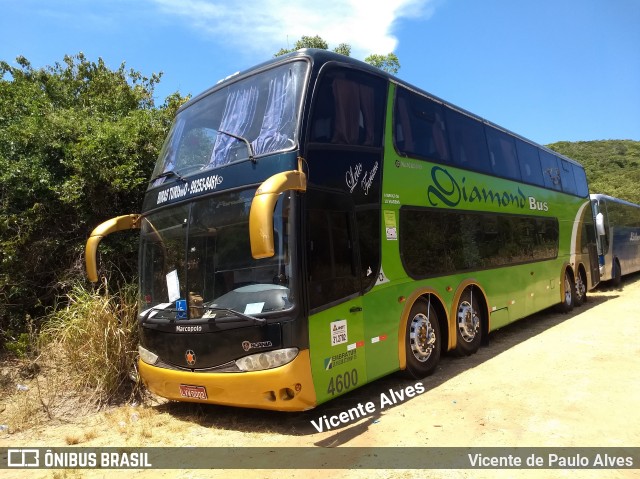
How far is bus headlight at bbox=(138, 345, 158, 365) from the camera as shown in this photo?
557cm

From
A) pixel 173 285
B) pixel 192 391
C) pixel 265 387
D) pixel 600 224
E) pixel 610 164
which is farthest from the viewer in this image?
pixel 610 164

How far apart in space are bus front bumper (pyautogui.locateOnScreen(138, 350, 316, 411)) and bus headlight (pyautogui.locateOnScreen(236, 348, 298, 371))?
4 centimetres

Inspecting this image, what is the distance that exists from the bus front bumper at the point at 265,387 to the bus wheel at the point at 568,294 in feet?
32.1

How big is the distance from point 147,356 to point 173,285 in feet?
3.14

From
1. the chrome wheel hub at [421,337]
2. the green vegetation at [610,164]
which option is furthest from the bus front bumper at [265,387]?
the green vegetation at [610,164]

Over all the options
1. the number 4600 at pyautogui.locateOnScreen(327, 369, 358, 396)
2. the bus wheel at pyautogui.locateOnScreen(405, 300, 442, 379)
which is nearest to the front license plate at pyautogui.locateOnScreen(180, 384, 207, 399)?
the number 4600 at pyautogui.locateOnScreen(327, 369, 358, 396)

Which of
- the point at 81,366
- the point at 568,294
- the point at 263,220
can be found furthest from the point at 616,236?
the point at 81,366

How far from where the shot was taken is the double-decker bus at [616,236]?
55.3ft

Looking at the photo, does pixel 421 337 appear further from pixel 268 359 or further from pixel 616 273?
pixel 616 273

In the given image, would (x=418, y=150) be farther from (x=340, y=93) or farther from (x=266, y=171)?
(x=266, y=171)

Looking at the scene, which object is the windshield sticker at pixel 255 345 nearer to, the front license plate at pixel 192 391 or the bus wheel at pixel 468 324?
the front license plate at pixel 192 391

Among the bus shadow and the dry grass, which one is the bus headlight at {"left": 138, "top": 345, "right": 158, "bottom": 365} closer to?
the bus shadow

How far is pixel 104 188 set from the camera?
27.8 ft

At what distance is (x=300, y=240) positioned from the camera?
4.76 metres
